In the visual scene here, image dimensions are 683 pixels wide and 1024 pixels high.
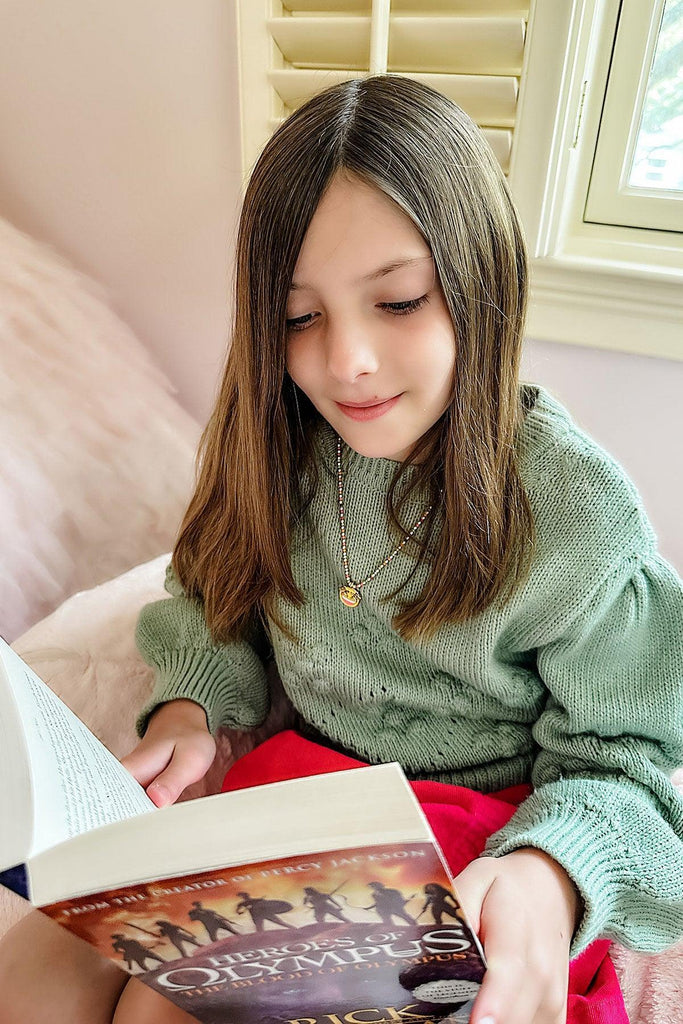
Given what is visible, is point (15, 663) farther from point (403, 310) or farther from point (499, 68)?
point (499, 68)

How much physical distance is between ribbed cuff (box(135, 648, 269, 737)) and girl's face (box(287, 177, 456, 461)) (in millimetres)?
281

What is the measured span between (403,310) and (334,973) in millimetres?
402

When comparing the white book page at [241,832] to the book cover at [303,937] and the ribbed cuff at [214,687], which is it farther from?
the ribbed cuff at [214,687]

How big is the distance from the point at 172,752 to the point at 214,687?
0.08 meters

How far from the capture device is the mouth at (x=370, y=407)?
0.63 meters

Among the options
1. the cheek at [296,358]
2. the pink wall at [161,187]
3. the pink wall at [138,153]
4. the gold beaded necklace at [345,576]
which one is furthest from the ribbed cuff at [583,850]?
the pink wall at [138,153]

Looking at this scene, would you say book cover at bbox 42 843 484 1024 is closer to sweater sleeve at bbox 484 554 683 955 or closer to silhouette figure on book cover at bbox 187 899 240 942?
silhouette figure on book cover at bbox 187 899 240 942

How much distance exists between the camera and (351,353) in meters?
0.58

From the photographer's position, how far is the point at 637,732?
64 centimetres

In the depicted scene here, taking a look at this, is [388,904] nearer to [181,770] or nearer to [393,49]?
[181,770]

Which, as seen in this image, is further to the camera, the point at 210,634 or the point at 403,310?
the point at 210,634

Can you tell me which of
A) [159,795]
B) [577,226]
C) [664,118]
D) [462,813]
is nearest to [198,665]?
[159,795]

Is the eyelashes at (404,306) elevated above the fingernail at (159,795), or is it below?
above

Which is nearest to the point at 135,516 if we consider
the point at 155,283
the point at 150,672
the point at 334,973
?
the point at 150,672
